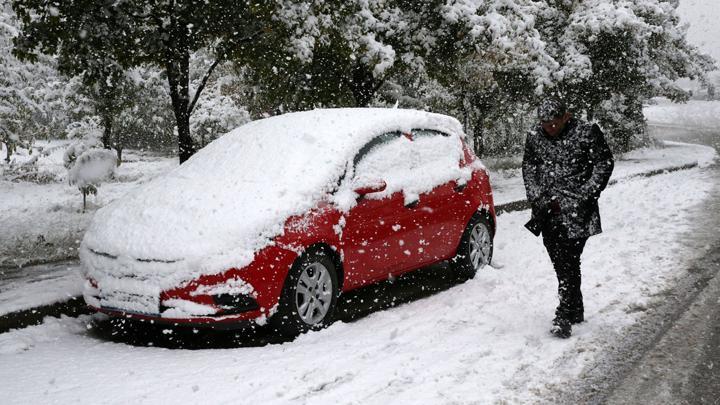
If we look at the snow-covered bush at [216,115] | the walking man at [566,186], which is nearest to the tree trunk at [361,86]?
the walking man at [566,186]

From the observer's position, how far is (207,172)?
6168 millimetres

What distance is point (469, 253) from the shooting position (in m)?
7.30

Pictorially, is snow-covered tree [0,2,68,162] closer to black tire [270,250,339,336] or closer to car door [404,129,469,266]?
car door [404,129,469,266]

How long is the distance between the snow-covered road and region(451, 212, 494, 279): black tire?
159mm

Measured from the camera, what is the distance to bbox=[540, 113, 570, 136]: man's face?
17.2 feet

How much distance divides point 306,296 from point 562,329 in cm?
195

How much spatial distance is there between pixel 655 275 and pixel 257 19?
6.27 m

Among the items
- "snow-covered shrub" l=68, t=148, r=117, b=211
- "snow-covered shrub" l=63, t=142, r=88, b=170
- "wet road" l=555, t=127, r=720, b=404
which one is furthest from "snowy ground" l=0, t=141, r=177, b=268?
"wet road" l=555, t=127, r=720, b=404

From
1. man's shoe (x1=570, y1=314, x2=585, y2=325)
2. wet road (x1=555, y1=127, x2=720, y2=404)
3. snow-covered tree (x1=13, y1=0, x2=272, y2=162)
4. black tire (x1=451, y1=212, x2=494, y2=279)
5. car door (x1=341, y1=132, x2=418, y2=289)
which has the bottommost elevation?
wet road (x1=555, y1=127, x2=720, y2=404)

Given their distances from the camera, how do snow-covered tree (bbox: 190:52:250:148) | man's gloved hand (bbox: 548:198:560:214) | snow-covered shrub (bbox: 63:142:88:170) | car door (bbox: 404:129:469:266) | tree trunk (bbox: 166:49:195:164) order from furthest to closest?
snow-covered tree (bbox: 190:52:250:148), snow-covered shrub (bbox: 63:142:88:170), tree trunk (bbox: 166:49:195:164), car door (bbox: 404:129:469:266), man's gloved hand (bbox: 548:198:560:214)

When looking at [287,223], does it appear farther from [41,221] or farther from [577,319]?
[41,221]

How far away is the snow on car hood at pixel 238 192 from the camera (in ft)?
16.8

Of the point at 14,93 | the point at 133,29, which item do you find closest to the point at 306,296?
the point at 133,29

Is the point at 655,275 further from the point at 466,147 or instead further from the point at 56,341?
the point at 56,341
